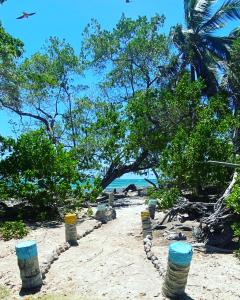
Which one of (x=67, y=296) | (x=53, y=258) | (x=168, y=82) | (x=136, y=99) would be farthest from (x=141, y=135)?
(x=67, y=296)

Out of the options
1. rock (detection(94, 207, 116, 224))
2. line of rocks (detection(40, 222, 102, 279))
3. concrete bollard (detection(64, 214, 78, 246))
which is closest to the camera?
line of rocks (detection(40, 222, 102, 279))

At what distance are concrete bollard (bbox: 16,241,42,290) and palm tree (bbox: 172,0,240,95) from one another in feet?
59.5

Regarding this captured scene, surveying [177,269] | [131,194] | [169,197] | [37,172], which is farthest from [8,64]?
[131,194]

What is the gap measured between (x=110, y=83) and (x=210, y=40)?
289 inches

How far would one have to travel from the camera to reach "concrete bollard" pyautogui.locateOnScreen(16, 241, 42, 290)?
7355 mm

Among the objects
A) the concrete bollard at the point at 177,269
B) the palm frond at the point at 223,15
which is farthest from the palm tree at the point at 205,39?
the concrete bollard at the point at 177,269

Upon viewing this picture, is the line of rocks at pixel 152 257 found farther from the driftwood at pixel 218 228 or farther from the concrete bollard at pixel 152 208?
the concrete bollard at pixel 152 208

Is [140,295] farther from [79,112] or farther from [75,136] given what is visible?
[79,112]

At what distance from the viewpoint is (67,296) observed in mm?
7078

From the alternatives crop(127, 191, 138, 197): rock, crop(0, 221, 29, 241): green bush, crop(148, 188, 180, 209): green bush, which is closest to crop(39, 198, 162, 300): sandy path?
crop(0, 221, 29, 241): green bush

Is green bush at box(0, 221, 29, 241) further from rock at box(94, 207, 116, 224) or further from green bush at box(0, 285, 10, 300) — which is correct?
green bush at box(0, 285, 10, 300)

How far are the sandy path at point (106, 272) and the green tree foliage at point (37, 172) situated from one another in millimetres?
4492

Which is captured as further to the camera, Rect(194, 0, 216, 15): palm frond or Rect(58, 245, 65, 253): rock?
Rect(194, 0, 216, 15): palm frond

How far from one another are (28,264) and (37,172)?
8.98 metres
